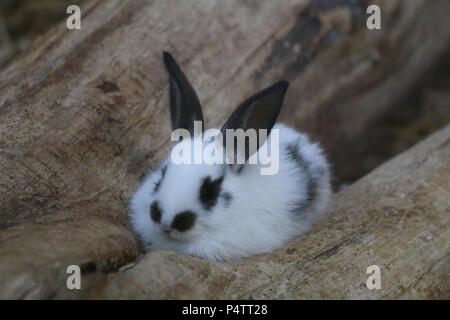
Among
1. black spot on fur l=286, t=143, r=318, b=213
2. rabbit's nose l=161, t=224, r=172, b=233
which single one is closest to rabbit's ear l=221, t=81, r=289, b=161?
black spot on fur l=286, t=143, r=318, b=213

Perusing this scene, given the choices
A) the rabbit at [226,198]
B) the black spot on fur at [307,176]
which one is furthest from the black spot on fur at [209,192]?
the black spot on fur at [307,176]

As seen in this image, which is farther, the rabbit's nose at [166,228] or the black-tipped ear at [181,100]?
the black-tipped ear at [181,100]

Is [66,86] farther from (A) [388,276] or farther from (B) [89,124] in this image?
(A) [388,276]

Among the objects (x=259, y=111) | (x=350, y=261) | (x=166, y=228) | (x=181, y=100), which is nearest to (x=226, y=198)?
(x=166, y=228)

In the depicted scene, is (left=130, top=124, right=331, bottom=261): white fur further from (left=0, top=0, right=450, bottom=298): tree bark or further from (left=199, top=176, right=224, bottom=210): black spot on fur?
(left=0, top=0, right=450, bottom=298): tree bark

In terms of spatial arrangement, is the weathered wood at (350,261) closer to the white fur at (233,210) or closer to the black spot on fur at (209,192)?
the white fur at (233,210)
